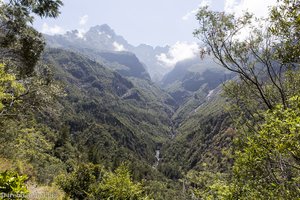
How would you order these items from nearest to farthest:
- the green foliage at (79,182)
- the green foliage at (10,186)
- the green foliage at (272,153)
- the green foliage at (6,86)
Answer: the green foliage at (10,186) < the green foliage at (272,153) < the green foliage at (6,86) < the green foliage at (79,182)

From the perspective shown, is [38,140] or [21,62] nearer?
[21,62]

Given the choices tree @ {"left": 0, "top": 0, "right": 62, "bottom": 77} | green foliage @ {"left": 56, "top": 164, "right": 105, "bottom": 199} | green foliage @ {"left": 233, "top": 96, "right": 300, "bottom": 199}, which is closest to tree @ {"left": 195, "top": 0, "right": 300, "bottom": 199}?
green foliage @ {"left": 233, "top": 96, "right": 300, "bottom": 199}

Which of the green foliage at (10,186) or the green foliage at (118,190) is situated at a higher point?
the green foliage at (118,190)

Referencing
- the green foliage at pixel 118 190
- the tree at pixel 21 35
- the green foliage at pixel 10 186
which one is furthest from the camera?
the green foliage at pixel 118 190

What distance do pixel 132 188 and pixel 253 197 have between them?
53.2ft

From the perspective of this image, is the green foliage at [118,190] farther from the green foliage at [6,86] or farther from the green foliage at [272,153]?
the green foliage at [272,153]

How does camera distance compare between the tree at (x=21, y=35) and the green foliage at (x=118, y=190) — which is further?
the green foliage at (x=118, y=190)

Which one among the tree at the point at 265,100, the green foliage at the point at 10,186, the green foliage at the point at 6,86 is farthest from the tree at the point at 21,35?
the green foliage at the point at 10,186

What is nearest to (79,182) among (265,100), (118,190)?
(118,190)

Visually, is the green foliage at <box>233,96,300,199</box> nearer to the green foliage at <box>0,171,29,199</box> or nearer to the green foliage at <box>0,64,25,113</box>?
the green foliage at <box>0,171,29,199</box>

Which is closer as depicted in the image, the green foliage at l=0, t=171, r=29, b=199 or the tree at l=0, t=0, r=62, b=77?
the green foliage at l=0, t=171, r=29, b=199

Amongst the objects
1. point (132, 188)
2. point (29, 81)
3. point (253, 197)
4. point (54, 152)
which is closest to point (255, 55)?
point (253, 197)

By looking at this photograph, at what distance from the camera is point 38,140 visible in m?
33.3

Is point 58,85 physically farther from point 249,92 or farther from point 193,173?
point 249,92
